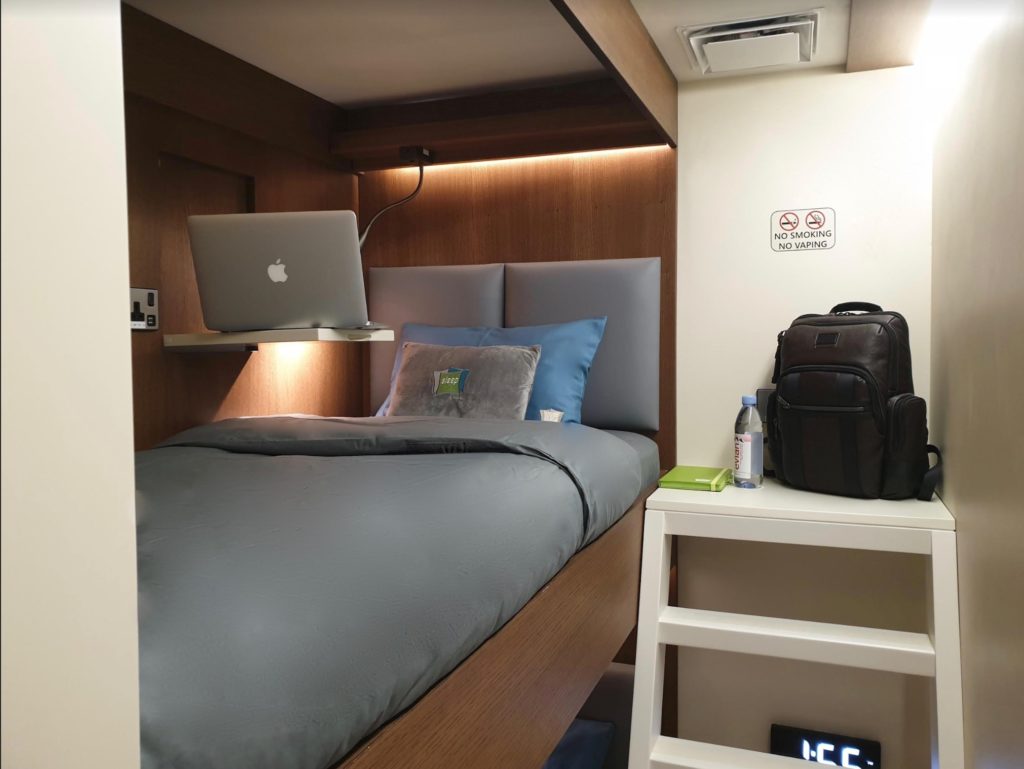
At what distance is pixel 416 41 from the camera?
235 cm

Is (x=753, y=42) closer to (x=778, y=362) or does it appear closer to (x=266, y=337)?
(x=778, y=362)

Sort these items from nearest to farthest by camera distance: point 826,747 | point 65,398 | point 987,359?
point 65,398 < point 987,359 < point 826,747

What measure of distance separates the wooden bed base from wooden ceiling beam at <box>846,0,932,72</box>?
4.40ft

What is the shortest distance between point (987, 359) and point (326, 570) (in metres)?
1.25

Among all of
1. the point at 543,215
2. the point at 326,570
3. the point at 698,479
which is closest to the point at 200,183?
the point at 543,215

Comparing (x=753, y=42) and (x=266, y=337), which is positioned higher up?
(x=753, y=42)

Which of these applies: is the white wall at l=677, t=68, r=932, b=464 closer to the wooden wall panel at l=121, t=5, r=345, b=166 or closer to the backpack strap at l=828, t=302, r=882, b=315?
the backpack strap at l=828, t=302, r=882, b=315

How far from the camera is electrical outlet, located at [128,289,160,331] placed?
221 centimetres

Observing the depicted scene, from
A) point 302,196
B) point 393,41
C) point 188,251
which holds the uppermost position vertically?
point 393,41

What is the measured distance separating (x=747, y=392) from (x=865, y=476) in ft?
1.77

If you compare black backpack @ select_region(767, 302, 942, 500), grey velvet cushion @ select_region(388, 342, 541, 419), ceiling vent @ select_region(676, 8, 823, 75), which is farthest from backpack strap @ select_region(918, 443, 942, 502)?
Answer: ceiling vent @ select_region(676, 8, 823, 75)

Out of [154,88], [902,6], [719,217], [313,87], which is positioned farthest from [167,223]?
[902,6]

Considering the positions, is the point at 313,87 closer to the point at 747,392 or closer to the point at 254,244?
the point at 254,244

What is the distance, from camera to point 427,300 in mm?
2908
